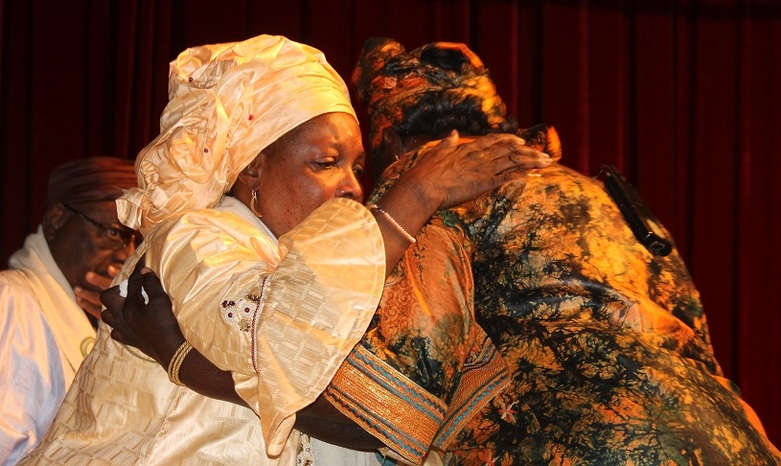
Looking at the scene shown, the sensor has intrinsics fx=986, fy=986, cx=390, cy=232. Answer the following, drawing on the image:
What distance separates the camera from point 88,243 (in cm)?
397

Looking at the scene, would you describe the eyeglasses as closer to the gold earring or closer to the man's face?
the man's face

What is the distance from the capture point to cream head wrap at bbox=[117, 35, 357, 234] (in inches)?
92.5

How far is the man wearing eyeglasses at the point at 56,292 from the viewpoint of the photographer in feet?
11.3

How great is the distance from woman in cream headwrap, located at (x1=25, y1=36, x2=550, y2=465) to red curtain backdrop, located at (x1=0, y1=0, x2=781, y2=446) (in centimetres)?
234

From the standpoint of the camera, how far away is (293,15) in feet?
16.1

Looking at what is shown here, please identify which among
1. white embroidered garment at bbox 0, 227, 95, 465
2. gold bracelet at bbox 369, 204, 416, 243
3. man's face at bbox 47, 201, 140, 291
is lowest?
white embroidered garment at bbox 0, 227, 95, 465

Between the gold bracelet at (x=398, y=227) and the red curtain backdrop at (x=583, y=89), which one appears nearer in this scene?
the gold bracelet at (x=398, y=227)

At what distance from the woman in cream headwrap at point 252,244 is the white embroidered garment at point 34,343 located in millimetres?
1163

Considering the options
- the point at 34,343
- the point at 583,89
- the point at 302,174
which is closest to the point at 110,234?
the point at 34,343

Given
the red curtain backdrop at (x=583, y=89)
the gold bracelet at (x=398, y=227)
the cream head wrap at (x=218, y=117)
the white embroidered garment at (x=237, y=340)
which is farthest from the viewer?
the red curtain backdrop at (x=583, y=89)

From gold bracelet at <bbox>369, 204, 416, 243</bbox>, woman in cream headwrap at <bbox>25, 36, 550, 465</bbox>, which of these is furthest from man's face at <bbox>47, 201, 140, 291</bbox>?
gold bracelet at <bbox>369, 204, 416, 243</bbox>

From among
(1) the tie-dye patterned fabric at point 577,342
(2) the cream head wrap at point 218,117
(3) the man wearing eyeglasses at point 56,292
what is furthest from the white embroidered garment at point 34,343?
(1) the tie-dye patterned fabric at point 577,342

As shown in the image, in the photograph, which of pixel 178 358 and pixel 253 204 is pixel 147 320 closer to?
pixel 178 358

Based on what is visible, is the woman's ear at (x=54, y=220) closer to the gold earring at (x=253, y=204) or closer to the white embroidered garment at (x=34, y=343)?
the white embroidered garment at (x=34, y=343)
